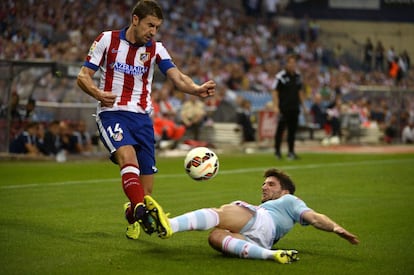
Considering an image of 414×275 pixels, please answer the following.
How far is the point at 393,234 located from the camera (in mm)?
8961

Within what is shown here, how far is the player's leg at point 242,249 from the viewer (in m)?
7.01

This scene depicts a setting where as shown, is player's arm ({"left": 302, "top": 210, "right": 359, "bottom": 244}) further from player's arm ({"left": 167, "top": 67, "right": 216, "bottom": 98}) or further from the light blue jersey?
player's arm ({"left": 167, "top": 67, "right": 216, "bottom": 98})

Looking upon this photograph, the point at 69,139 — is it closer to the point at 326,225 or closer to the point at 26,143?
the point at 26,143

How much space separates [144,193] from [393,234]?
8.71 feet

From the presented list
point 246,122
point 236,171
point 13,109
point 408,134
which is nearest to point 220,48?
point 408,134

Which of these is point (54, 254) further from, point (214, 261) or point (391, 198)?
point (391, 198)

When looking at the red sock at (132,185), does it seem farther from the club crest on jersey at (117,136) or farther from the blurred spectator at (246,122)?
the blurred spectator at (246,122)

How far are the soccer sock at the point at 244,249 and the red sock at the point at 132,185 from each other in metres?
1.03

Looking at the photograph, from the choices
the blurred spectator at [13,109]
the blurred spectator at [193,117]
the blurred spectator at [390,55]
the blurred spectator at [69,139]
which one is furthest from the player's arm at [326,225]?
the blurred spectator at [390,55]

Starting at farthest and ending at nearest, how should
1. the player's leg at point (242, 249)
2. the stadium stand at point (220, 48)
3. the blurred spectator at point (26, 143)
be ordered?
the stadium stand at point (220, 48) → the blurred spectator at point (26, 143) → the player's leg at point (242, 249)

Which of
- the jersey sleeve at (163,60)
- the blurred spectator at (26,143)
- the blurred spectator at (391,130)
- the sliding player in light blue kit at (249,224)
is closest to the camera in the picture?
the sliding player in light blue kit at (249,224)

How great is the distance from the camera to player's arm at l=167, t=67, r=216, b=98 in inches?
335

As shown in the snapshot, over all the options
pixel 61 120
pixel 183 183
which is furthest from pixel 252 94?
pixel 183 183

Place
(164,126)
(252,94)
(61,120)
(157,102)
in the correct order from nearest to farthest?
(61,120) → (164,126) → (157,102) → (252,94)
